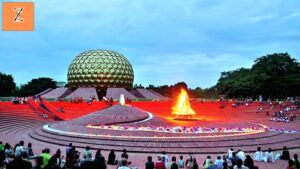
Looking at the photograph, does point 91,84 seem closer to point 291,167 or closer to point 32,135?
point 32,135

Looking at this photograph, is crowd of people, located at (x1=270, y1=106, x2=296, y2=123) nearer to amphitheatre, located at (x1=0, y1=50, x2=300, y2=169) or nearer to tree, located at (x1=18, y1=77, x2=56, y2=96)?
amphitheatre, located at (x1=0, y1=50, x2=300, y2=169)

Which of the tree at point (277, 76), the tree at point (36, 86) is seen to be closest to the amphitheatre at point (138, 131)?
the tree at point (277, 76)

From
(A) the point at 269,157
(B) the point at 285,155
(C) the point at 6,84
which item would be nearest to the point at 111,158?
(A) the point at 269,157

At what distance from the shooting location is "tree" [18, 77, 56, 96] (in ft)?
241

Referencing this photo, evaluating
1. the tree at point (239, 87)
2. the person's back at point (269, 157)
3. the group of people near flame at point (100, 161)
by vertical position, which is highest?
the tree at point (239, 87)

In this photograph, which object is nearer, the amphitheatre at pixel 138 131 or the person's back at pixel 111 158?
the person's back at pixel 111 158

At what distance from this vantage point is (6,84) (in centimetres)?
6194

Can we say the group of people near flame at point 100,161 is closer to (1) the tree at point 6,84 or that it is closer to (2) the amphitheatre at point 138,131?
(2) the amphitheatre at point 138,131

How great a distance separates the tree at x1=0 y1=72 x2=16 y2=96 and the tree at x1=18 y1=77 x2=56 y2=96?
27.5 feet

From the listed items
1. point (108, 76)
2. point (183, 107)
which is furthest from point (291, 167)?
point (108, 76)

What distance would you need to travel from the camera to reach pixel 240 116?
3584 centimetres

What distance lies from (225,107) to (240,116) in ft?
16.9

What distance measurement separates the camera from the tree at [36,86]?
73.4 metres

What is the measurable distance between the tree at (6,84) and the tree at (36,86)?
8368 mm
